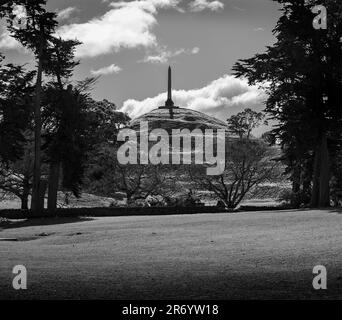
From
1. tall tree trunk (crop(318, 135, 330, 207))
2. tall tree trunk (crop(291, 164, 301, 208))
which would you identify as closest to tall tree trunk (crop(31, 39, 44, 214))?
tall tree trunk (crop(318, 135, 330, 207))

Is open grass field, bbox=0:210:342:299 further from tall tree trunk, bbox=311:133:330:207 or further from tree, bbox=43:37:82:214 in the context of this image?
tree, bbox=43:37:82:214

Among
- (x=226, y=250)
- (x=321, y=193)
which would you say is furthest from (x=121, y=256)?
(x=321, y=193)

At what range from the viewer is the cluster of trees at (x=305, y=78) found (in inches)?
1465

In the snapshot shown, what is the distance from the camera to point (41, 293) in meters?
9.96

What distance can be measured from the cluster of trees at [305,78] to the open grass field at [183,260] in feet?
42.0

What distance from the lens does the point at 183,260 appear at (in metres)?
14.5

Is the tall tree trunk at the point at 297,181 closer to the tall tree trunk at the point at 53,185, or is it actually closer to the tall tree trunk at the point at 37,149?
the tall tree trunk at the point at 53,185

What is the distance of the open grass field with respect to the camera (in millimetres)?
10062

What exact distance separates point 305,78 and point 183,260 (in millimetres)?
26345

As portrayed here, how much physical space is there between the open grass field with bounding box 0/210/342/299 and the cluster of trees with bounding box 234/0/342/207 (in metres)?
12.8

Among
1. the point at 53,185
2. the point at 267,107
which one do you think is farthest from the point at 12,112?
the point at 267,107

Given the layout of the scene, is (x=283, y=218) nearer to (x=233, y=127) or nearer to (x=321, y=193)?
(x=321, y=193)

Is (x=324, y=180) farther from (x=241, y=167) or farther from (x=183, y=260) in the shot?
(x=183, y=260)

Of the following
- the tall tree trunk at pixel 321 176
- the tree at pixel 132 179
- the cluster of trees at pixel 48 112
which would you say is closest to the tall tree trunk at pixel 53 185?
the cluster of trees at pixel 48 112
